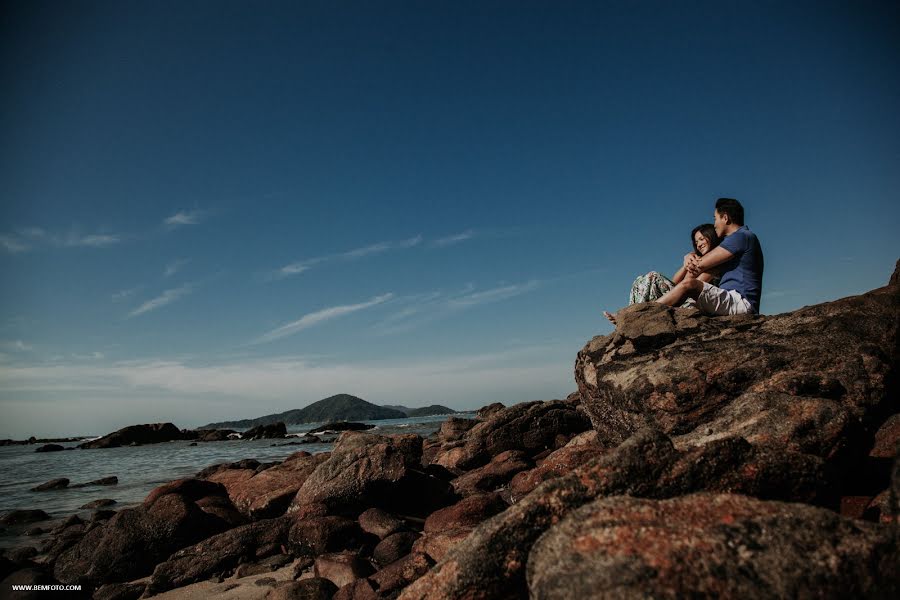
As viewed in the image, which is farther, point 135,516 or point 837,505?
point 135,516

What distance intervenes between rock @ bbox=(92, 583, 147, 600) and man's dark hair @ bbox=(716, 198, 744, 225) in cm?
1084

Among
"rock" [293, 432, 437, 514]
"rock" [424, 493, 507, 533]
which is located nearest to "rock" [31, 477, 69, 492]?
"rock" [293, 432, 437, 514]

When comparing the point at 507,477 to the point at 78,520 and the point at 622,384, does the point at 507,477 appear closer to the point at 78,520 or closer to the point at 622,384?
the point at 622,384

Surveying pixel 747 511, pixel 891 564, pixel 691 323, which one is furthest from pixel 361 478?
pixel 891 564

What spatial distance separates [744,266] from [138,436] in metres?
72.0

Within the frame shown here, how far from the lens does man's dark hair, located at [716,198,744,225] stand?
727 centimetres

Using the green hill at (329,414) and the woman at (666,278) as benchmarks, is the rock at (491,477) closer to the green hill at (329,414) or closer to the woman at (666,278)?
the woman at (666,278)

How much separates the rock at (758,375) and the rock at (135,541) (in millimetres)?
7573

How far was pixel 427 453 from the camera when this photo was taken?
1573 cm

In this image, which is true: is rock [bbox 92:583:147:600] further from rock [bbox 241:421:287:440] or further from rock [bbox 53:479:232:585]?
rock [bbox 241:421:287:440]

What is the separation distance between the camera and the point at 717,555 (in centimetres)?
250

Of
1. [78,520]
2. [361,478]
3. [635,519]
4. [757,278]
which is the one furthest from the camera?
[78,520]

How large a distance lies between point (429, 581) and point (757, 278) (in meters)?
6.83

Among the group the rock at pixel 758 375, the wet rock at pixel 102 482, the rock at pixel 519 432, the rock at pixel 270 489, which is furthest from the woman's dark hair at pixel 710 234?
the wet rock at pixel 102 482
